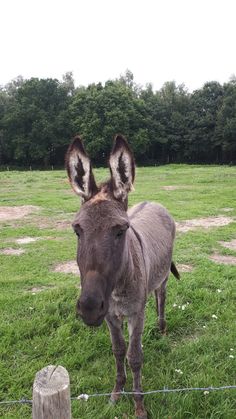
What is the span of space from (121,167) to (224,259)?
5.30m

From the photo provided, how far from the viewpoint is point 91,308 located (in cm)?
215

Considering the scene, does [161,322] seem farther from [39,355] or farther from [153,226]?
[39,355]

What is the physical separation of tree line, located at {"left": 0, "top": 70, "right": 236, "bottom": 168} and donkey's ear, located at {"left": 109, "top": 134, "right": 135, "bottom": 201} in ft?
129

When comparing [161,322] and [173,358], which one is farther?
[161,322]

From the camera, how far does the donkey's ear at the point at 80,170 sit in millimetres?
2684

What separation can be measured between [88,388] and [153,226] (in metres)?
1.97

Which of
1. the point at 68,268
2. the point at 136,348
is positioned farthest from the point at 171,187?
the point at 136,348

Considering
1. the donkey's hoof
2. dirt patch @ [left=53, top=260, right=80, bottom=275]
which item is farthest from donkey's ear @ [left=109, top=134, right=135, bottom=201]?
dirt patch @ [left=53, top=260, right=80, bottom=275]

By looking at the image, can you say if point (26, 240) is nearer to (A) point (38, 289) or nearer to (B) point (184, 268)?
(A) point (38, 289)

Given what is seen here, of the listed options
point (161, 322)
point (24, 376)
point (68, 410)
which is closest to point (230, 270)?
point (161, 322)

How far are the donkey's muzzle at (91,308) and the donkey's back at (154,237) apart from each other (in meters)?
1.48

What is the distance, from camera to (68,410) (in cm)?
186

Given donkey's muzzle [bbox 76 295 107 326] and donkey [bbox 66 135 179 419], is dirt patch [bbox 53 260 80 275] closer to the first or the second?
donkey [bbox 66 135 179 419]

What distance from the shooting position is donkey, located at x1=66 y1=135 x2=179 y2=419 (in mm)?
2258
